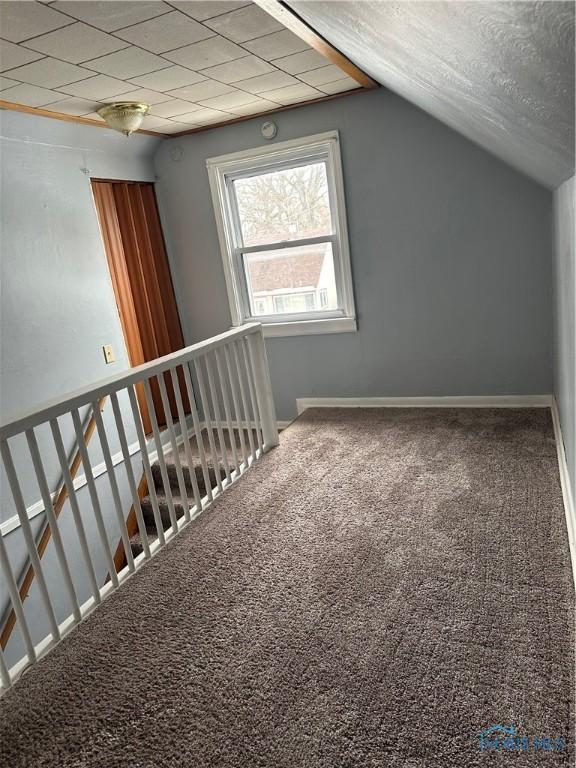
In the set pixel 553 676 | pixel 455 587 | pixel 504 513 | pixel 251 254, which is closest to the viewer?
pixel 553 676

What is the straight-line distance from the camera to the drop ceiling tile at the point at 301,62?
280 cm

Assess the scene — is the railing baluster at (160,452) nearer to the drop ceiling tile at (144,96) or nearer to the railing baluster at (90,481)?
the railing baluster at (90,481)

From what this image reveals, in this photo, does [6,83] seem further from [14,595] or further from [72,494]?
[14,595]

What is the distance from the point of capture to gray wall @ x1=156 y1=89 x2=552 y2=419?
3.60 metres

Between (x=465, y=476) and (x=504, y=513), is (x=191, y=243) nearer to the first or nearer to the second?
(x=465, y=476)

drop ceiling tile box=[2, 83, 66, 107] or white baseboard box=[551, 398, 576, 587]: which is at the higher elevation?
drop ceiling tile box=[2, 83, 66, 107]

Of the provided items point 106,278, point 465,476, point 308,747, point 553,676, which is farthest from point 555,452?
point 106,278

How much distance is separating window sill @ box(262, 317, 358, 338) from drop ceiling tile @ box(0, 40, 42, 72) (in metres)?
2.40

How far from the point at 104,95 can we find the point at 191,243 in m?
1.58

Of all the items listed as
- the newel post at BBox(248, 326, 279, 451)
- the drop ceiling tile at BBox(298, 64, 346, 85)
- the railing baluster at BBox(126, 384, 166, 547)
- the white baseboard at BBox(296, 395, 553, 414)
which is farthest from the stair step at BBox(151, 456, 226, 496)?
the drop ceiling tile at BBox(298, 64, 346, 85)

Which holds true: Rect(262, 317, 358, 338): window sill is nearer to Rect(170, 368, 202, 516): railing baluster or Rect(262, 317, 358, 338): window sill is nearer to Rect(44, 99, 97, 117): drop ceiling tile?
Rect(170, 368, 202, 516): railing baluster

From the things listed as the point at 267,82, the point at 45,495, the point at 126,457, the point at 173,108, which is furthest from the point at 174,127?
the point at 45,495

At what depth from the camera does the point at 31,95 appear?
287 centimetres

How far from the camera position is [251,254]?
4387 millimetres
